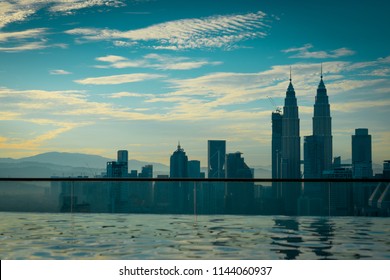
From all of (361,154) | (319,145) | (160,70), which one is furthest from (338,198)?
(319,145)

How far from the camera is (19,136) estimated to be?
96.6 ft

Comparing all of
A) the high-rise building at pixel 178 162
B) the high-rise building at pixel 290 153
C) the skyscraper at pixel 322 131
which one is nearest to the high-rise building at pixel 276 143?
the high-rise building at pixel 290 153

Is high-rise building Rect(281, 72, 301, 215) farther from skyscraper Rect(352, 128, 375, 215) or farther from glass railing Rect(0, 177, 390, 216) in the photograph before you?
skyscraper Rect(352, 128, 375, 215)

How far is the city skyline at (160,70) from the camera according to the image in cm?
2116

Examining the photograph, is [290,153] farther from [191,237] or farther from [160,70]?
[191,237]

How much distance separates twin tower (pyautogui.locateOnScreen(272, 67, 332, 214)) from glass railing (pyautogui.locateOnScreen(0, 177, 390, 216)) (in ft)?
115

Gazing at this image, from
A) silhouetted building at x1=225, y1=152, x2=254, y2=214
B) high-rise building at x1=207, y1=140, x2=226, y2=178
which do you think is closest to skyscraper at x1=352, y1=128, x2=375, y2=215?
high-rise building at x1=207, y1=140, x2=226, y2=178

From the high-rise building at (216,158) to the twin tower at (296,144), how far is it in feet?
16.6

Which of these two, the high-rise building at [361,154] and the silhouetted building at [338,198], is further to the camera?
the high-rise building at [361,154]

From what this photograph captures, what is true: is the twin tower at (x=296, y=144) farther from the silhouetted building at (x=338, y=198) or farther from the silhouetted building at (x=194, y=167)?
the silhouetted building at (x=338, y=198)

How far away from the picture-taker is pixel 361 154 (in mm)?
43781

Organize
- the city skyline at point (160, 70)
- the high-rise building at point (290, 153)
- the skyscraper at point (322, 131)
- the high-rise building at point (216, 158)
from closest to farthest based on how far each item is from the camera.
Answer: the high-rise building at point (290, 153) → the city skyline at point (160, 70) → the high-rise building at point (216, 158) → the skyscraper at point (322, 131)

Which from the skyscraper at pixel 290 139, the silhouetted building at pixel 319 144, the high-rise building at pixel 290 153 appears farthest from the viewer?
the skyscraper at pixel 290 139

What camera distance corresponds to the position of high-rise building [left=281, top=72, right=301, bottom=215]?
294 inches
